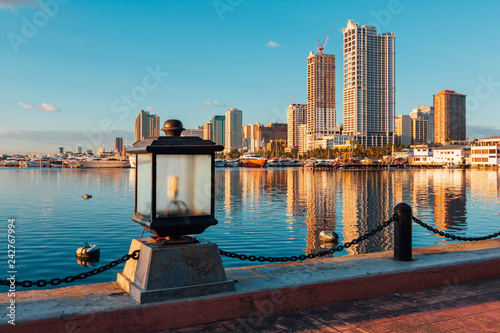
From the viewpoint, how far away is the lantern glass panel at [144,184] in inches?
199

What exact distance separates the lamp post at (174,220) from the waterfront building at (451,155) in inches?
7267

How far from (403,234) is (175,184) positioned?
3.87 m

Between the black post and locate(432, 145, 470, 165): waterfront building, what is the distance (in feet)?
597

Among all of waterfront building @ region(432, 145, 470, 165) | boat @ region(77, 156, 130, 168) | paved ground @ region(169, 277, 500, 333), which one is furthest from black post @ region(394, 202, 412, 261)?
boat @ region(77, 156, 130, 168)

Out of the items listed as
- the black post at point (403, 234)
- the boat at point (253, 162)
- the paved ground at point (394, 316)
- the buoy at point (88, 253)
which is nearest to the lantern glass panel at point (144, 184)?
the paved ground at point (394, 316)

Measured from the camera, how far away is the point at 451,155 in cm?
17288

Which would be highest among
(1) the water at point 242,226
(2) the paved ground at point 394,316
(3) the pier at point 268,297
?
(3) the pier at point 268,297

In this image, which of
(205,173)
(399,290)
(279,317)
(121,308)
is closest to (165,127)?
(205,173)

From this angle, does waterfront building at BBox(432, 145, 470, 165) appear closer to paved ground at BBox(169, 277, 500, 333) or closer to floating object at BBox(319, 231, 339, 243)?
floating object at BBox(319, 231, 339, 243)

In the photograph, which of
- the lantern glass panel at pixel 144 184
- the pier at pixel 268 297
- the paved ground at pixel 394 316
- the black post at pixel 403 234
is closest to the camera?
the pier at pixel 268 297

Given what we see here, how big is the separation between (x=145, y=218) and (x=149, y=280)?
0.83 m

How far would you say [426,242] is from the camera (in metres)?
18.5

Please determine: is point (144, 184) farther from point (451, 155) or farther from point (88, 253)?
point (451, 155)

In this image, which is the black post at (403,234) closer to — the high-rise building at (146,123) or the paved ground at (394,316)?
the paved ground at (394,316)
